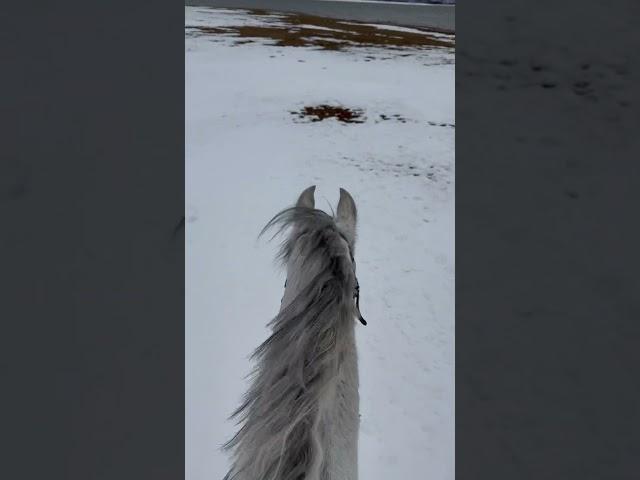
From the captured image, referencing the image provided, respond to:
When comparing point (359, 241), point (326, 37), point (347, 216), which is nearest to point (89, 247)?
point (347, 216)

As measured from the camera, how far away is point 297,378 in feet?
2.00

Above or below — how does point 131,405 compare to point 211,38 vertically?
below

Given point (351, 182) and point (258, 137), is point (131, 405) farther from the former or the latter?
point (258, 137)

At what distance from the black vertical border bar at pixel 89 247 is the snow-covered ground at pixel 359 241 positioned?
95 centimetres

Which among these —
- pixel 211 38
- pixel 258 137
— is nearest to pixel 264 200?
pixel 258 137

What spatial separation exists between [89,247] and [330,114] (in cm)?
366

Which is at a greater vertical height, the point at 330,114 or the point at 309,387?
the point at 330,114

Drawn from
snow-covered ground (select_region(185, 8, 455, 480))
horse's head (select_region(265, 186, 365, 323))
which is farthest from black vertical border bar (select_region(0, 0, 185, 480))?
snow-covered ground (select_region(185, 8, 455, 480))

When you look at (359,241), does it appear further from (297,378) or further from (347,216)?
(297,378)

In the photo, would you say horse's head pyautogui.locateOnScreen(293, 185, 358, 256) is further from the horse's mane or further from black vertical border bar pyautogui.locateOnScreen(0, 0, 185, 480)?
black vertical border bar pyautogui.locateOnScreen(0, 0, 185, 480)

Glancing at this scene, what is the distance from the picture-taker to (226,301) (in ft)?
5.58
